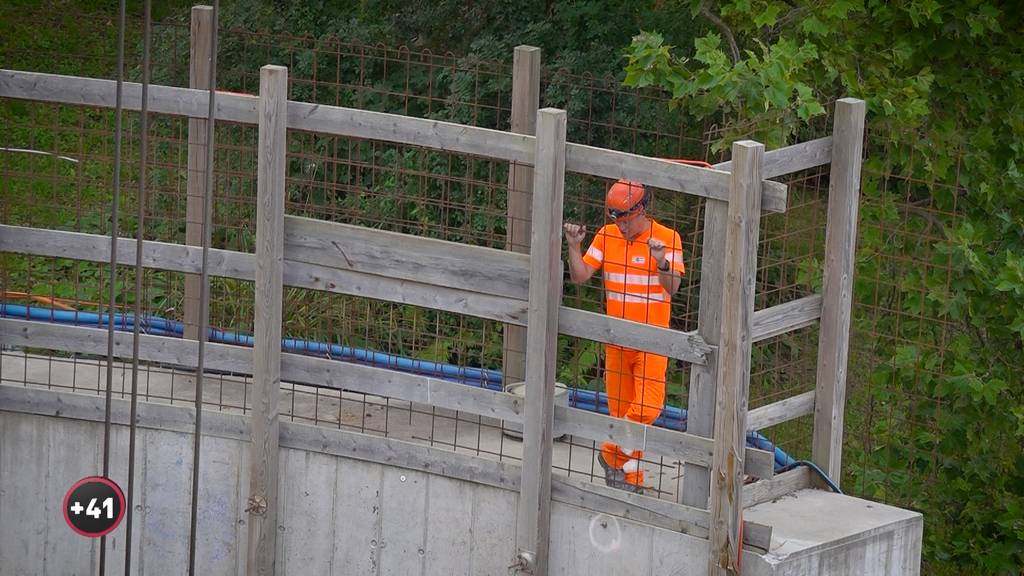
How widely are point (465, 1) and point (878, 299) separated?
22.1 feet

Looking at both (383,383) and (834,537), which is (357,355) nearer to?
(383,383)

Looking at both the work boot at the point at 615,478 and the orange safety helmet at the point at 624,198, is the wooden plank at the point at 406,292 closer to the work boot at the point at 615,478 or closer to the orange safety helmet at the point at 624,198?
the orange safety helmet at the point at 624,198

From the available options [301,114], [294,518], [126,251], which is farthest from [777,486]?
[126,251]

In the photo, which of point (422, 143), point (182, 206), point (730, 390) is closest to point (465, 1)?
point (182, 206)

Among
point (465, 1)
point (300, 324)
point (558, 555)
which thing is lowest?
Result: point (558, 555)

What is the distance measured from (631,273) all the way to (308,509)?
1922mm

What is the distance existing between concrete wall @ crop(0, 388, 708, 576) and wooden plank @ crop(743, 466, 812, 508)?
1.53 ft

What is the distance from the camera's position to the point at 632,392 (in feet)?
24.0

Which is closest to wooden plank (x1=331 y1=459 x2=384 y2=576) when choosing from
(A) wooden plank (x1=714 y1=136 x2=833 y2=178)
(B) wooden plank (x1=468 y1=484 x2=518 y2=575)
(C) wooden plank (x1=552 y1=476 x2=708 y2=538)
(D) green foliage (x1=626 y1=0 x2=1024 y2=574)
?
(B) wooden plank (x1=468 y1=484 x2=518 y2=575)

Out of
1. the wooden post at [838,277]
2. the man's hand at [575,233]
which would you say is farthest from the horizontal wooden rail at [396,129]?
the wooden post at [838,277]

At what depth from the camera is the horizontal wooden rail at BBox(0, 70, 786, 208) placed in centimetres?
639

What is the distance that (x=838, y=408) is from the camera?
7145 millimetres

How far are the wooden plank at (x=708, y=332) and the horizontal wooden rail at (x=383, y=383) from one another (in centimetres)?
10

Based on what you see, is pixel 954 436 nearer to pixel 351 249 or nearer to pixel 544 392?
pixel 544 392
